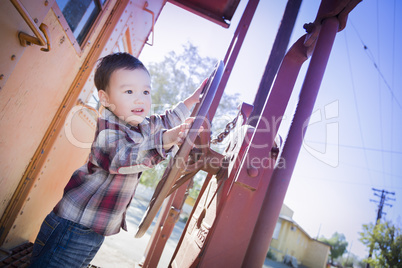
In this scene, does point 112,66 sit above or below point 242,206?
above

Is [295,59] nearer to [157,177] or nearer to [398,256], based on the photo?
[157,177]

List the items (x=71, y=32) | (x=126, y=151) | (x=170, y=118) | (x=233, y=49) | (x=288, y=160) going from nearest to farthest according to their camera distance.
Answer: (x=288, y=160)
(x=126, y=151)
(x=170, y=118)
(x=71, y=32)
(x=233, y=49)

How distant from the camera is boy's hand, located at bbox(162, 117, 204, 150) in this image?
3.45 ft

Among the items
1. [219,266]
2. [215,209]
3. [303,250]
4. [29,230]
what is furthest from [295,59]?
[303,250]

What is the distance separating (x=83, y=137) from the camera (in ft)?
8.90

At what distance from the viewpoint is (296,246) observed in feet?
98.5

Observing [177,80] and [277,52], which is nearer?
[277,52]

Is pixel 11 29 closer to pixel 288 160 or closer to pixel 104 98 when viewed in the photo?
pixel 104 98

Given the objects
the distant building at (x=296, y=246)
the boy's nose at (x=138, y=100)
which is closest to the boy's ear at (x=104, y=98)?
the boy's nose at (x=138, y=100)

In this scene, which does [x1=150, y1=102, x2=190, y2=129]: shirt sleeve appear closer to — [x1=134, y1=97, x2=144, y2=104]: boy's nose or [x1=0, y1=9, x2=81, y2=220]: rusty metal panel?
[x1=134, y1=97, x2=144, y2=104]: boy's nose

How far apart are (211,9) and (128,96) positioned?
9.30ft

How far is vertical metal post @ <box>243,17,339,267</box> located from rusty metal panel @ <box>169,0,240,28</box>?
2.82 meters

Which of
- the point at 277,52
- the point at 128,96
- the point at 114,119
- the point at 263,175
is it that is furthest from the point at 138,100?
the point at 277,52

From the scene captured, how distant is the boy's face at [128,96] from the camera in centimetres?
124
